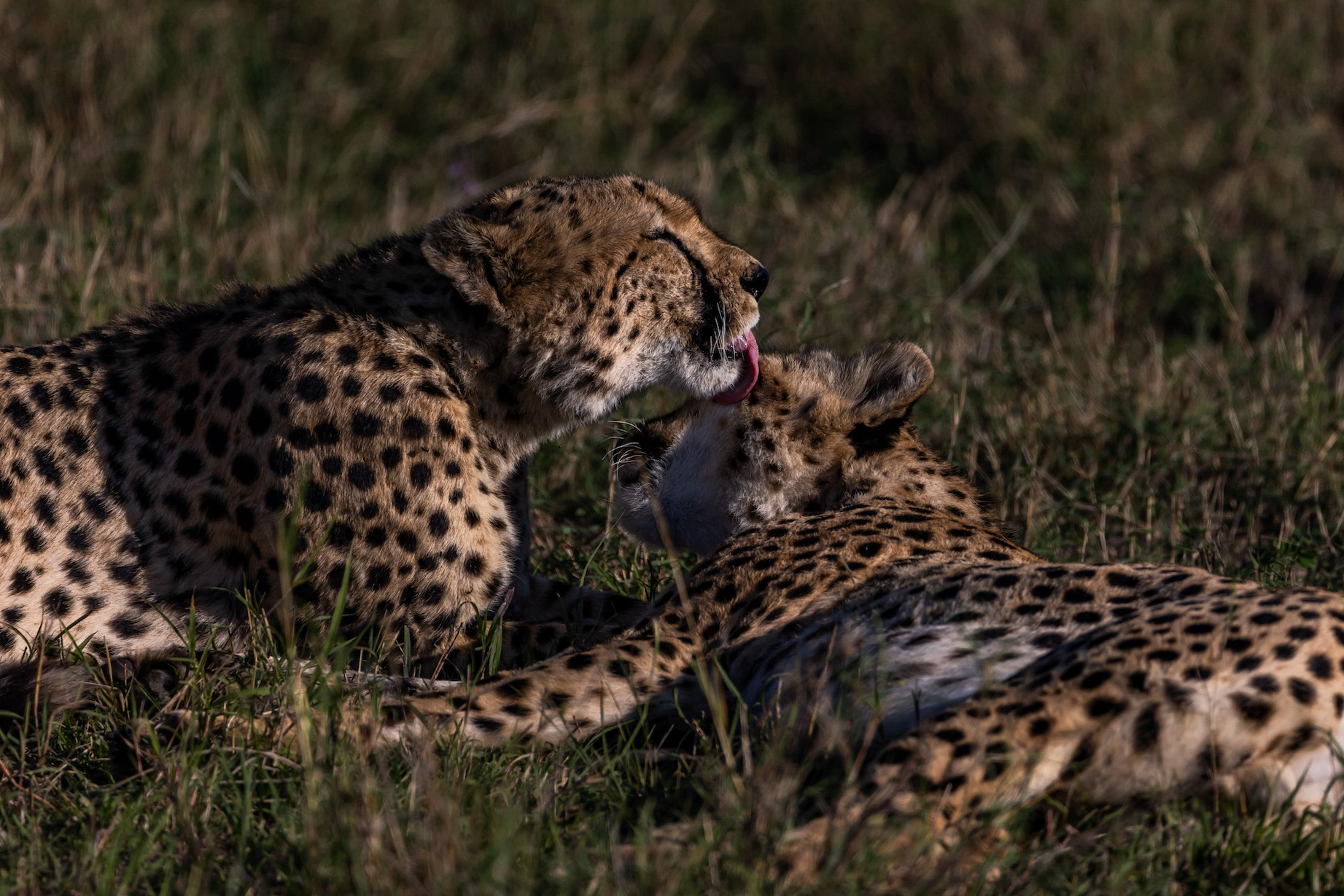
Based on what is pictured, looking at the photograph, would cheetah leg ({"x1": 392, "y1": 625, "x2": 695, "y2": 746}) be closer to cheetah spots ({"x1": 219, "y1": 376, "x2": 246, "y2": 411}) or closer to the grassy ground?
the grassy ground

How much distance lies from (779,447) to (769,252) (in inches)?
83.9

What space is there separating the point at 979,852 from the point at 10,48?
5136 mm

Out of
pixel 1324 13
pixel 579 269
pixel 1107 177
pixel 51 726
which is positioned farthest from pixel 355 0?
pixel 51 726

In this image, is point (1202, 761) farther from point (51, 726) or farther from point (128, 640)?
point (128, 640)

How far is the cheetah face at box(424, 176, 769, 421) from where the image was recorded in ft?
10.9

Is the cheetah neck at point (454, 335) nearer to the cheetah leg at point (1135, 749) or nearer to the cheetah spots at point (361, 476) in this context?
the cheetah spots at point (361, 476)

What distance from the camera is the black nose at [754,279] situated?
11.8ft

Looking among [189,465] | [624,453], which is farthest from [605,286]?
[189,465]

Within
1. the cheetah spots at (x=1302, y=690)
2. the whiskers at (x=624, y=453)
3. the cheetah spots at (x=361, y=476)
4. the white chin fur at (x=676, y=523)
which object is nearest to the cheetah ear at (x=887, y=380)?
the white chin fur at (x=676, y=523)

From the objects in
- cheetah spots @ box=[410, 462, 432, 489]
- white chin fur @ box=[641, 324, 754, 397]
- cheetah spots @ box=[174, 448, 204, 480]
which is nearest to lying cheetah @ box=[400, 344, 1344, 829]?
white chin fur @ box=[641, 324, 754, 397]

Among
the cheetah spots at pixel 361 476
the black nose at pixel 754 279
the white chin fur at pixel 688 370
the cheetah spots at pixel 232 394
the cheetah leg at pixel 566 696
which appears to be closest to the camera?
the cheetah leg at pixel 566 696

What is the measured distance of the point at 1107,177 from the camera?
20.8 feet

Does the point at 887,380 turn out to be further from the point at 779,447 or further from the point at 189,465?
the point at 189,465

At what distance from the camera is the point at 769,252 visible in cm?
559
